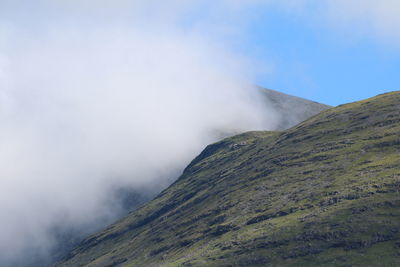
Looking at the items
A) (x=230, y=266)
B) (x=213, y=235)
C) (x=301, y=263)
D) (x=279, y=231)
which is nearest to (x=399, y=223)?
(x=301, y=263)

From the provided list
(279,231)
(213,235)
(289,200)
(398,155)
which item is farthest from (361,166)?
(213,235)

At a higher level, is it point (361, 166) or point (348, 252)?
point (361, 166)

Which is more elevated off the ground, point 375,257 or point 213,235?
point 213,235

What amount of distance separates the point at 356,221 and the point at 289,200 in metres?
48.6

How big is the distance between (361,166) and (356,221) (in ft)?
173

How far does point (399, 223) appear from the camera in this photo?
131 m

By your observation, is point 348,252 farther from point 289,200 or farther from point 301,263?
point 289,200

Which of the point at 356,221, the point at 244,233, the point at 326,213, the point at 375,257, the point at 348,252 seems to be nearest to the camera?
the point at 375,257

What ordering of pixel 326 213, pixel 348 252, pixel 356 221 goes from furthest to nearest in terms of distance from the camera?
pixel 326 213 → pixel 356 221 → pixel 348 252

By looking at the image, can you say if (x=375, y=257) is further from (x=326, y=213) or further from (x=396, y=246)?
(x=326, y=213)

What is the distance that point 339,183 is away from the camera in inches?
7077

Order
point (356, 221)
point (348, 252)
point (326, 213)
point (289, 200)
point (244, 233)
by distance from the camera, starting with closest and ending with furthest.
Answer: point (348, 252) < point (356, 221) < point (326, 213) < point (244, 233) < point (289, 200)

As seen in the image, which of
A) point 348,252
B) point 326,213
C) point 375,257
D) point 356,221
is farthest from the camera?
point 326,213

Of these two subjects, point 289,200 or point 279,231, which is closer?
point 279,231
